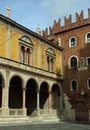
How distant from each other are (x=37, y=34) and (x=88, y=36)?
6.73 m

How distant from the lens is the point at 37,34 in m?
27.6

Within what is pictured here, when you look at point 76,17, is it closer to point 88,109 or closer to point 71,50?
point 71,50

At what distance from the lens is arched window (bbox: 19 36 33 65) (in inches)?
998

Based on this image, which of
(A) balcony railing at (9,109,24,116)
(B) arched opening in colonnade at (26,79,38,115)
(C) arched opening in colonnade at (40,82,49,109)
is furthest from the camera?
(C) arched opening in colonnade at (40,82,49,109)

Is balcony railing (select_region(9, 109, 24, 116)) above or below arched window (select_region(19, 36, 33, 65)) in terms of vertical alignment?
below

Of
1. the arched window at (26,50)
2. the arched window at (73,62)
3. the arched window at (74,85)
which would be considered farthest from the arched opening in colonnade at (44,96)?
the arched window at (26,50)

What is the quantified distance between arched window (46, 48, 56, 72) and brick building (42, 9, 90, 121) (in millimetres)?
2019

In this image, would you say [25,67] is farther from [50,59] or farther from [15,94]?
[50,59]

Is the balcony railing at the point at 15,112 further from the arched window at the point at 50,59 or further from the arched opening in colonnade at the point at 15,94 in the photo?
the arched window at the point at 50,59

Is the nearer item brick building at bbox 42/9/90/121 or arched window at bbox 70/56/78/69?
brick building at bbox 42/9/90/121

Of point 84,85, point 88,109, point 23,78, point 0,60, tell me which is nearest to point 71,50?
point 84,85

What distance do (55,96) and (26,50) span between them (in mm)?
8347

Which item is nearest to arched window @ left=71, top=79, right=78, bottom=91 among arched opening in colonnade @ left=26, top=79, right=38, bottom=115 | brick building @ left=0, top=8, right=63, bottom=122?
brick building @ left=0, top=8, right=63, bottom=122

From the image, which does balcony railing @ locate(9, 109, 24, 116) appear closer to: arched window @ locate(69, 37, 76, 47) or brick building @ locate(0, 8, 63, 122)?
brick building @ locate(0, 8, 63, 122)
